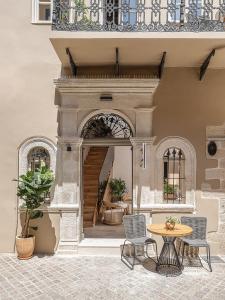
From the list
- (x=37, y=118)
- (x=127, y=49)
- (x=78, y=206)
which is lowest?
(x=78, y=206)

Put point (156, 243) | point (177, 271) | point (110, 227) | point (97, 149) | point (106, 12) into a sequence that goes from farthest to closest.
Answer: point (97, 149) < point (110, 227) < point (156, 243) < point (106, 12) < point (177, 271)

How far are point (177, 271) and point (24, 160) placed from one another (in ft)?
15.9

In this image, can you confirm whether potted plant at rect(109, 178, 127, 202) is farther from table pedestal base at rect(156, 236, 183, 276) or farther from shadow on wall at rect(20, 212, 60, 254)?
table pedestal base at rect(156, 236, 183, 276)

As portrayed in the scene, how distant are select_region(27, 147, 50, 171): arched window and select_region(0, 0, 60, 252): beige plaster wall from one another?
0.40 metres

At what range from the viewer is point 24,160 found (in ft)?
25.5

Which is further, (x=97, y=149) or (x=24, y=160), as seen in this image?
(x=97, y=149)

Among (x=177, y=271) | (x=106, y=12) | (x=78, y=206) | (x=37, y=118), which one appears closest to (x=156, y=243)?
(x=177, y=271)

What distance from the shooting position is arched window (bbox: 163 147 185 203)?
26.0 feet

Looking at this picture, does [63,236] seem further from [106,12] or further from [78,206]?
[106,12]

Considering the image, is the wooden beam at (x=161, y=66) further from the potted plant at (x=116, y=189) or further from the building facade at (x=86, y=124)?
the potted plant at (x=116, y=189)

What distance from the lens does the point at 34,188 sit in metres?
7.12

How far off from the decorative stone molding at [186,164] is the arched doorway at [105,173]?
35.2 inches

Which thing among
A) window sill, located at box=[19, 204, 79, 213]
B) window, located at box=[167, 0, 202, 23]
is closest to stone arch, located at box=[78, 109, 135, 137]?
window sill, located at box=[19, 204, 79, 213]

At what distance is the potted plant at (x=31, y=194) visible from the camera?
7.16m
